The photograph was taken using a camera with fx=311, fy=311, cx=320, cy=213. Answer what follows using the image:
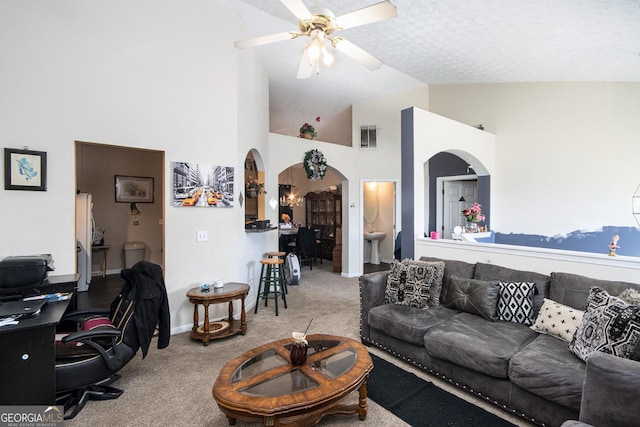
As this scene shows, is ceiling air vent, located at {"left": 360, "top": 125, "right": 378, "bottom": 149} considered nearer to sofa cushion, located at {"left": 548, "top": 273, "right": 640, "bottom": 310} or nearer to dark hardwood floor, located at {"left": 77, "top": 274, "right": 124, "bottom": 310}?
sofa cushion, located at {"left": 548, "top": 273, "right": 640, "bottom": 310}

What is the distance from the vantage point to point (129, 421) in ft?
6.81

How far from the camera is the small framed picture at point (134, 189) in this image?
609 cm

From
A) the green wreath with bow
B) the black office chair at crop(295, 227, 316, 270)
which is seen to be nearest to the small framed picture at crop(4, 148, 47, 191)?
the green wreath with bow

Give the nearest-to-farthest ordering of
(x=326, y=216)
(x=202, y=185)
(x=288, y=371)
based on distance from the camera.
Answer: (x=288, y=371)
(x=202, y=185)
(x=326, y=216)

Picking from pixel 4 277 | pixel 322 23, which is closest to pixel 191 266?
pixel 4 277

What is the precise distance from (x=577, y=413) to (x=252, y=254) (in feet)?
12.5

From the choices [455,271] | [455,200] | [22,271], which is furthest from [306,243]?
[22,271]

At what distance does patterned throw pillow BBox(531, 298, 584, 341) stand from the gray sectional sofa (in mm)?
55

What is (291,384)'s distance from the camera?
1.83 m

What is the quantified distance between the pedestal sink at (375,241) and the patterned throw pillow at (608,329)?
5599mm

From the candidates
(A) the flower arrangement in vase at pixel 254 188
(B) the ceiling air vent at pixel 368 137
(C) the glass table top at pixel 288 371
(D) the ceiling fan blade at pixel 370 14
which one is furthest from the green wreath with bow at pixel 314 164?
(C) the glass table top at pixel 288 371

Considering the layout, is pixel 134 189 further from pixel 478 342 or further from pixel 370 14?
pixel 478 342

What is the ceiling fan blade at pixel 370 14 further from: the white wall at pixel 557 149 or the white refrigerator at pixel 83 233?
the white refrigerator at pixel 83 233

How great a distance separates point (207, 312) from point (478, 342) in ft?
8.19
